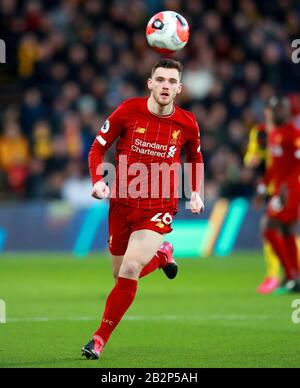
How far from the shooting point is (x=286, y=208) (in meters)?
13.0

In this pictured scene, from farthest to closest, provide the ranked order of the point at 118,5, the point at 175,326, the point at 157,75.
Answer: the point at 118,5, the point at 175,326, the point at 157,75

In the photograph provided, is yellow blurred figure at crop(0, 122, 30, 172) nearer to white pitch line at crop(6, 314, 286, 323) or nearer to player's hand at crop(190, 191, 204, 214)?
white pitch line at crop(6, 314, 286, 323)

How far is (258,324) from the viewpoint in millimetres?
9773

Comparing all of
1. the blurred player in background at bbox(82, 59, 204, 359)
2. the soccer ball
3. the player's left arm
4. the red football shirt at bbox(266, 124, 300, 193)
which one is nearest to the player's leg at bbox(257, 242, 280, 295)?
the red football shirt at bbox(266, 124, 300, 193)

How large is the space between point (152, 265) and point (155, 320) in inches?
70.9

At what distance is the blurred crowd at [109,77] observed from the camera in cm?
1934

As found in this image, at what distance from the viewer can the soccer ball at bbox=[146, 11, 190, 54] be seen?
8.52 meters

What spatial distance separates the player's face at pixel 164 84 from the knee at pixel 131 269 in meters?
1.20

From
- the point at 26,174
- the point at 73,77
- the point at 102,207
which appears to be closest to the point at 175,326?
the point at 102,207

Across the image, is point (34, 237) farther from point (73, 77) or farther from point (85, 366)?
point (85, 366)

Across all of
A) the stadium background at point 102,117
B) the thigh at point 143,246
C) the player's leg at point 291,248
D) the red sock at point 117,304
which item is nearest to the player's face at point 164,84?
the thigh at point 143,246

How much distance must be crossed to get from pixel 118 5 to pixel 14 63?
2.38 meters

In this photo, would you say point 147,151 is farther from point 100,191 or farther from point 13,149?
point 13,149
